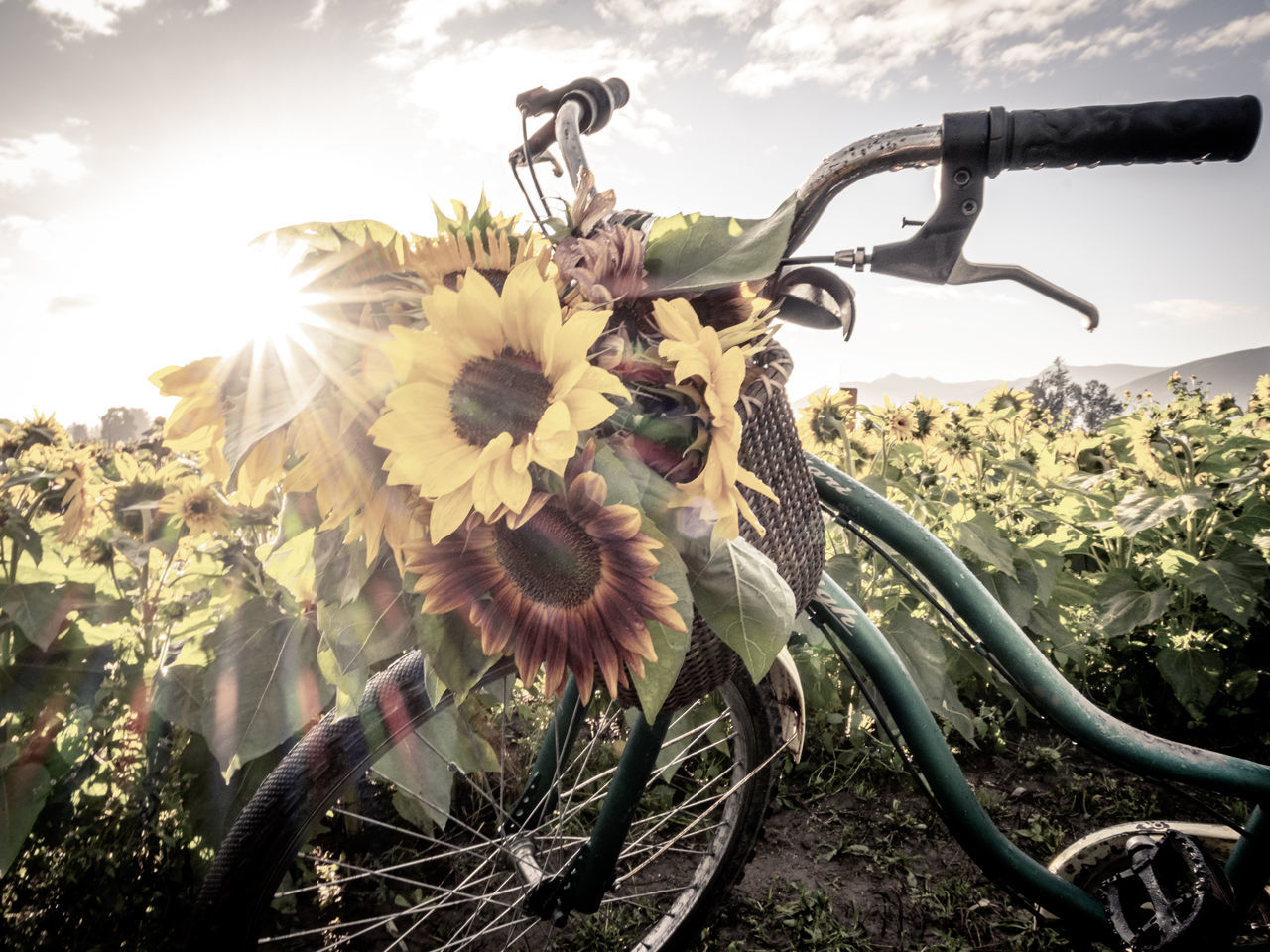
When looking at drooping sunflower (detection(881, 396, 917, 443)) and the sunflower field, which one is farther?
drooping sunflower (detection(881, 396, 917, 443))

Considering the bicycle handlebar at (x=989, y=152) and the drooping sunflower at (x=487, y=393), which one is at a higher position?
the bicycle handlebar at (x=989, y=152)

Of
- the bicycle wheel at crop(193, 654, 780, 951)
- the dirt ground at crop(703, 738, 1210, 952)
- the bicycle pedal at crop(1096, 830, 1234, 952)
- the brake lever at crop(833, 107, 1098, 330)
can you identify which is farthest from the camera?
the dirt ground at crop(703, 738, 1210, 952)

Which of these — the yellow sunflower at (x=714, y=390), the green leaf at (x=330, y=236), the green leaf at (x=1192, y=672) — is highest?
the green leaf at (x=330, y=236)

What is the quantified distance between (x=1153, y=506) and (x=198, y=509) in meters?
2.83

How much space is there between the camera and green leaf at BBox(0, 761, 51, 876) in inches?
53.3

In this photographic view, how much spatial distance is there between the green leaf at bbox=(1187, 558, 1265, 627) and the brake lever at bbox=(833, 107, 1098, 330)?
2.23 meters

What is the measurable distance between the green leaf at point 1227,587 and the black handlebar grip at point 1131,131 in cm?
216

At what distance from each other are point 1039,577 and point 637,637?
2.19 metres

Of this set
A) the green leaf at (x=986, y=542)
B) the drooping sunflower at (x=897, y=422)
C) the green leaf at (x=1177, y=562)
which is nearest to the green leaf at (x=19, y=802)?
the green leaf at (x=986, y=542)

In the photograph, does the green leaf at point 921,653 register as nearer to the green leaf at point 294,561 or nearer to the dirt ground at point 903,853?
the dirt ground at point 903,853

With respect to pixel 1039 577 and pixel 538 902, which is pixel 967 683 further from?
pixel 538 902

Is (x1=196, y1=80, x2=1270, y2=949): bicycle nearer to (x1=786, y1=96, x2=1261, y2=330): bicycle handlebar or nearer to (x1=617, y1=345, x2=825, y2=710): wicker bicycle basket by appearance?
(x1=786, y1=96, x2=1261, y2=330): bicycle handlebar

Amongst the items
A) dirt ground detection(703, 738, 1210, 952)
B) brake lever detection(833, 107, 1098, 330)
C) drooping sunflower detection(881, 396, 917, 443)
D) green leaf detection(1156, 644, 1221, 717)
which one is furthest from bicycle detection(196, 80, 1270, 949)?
drooping sunflower detection(881, 396, 917, 443)

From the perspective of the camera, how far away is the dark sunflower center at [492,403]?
1.65ft
